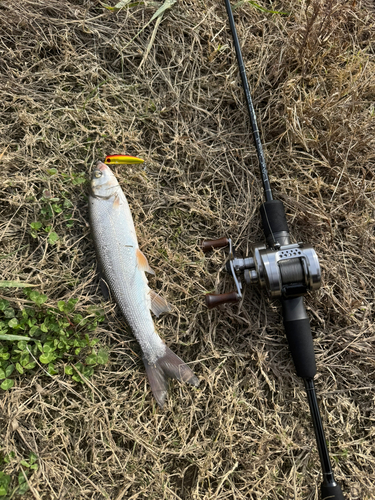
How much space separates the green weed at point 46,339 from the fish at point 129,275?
27cm

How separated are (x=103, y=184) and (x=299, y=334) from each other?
1694 mm

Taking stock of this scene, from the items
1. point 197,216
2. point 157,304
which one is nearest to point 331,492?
point 157,304

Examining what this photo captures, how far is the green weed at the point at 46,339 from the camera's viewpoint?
7.60 feet

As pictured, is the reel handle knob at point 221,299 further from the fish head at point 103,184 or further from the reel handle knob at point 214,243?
the fish head at point 103,184

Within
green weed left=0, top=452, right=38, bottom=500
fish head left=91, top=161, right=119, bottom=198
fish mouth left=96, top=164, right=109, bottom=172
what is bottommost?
green weed left=0, top=452, right=38, bottom=500

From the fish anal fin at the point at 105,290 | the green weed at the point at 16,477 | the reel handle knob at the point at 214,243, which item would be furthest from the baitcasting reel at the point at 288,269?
the green weed at the point at 16,477

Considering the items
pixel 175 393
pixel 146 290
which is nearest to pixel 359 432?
pixel 175 393

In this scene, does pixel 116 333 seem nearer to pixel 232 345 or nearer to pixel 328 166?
pixel 232 345

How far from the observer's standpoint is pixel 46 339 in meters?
2.36

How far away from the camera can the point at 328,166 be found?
99.4 inches

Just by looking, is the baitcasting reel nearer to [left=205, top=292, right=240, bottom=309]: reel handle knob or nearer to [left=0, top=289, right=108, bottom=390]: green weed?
[left=205, top=292, right=240, bottom=309]: reel handle knob

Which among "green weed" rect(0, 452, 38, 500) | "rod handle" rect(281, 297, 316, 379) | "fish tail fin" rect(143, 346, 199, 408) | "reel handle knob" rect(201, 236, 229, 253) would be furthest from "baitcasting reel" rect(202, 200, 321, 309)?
"green weed" rect(0, 452, 38, 500)

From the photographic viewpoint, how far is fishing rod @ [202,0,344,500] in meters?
1.99

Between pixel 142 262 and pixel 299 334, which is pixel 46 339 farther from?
pixel 299 334
